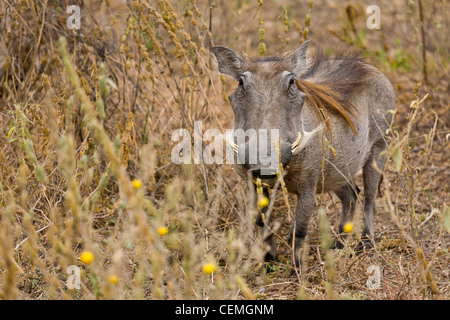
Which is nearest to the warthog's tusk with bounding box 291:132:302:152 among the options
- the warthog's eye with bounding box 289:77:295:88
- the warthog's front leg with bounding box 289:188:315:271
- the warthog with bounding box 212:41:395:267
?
the warthog with bounding box 212:41:395:267

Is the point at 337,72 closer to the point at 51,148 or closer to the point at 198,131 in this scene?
the point at 198,131

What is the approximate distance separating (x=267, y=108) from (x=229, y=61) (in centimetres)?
52

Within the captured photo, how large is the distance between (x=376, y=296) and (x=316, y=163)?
0.89m

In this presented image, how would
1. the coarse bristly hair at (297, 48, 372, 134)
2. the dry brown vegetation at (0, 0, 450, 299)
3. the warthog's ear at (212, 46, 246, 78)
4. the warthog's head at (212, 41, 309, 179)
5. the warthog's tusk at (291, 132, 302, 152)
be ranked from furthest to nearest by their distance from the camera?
the coarse bristly hair at (297, 48, 372, 134) < the warthog's ear at (212, 46, 246, 78) < the warthog's tusk at (291, 132, 302, 152) < the warthog's head at (212, 41, 309, 179) < the dry brown vegetation at (0, 0, 450, 299)

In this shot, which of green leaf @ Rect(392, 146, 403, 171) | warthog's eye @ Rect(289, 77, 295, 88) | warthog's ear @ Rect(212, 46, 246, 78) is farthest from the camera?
warthog's ear @ Rect(212, 46, 246, 78)

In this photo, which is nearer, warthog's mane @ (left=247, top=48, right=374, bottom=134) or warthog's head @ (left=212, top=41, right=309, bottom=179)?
warthog's head @ (left=212, top=41, right=309, bottom=179)

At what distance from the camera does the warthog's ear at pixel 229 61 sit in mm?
3348

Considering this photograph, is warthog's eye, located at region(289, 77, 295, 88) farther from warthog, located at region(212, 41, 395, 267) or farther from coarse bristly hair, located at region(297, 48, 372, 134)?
coarse bristly hair, located at region(297, 48, 372, 134)

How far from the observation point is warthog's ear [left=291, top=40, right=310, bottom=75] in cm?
335

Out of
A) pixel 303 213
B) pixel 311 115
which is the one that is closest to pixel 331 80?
pixel 311 115

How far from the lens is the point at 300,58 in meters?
3.39

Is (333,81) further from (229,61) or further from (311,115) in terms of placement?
(229,61)
